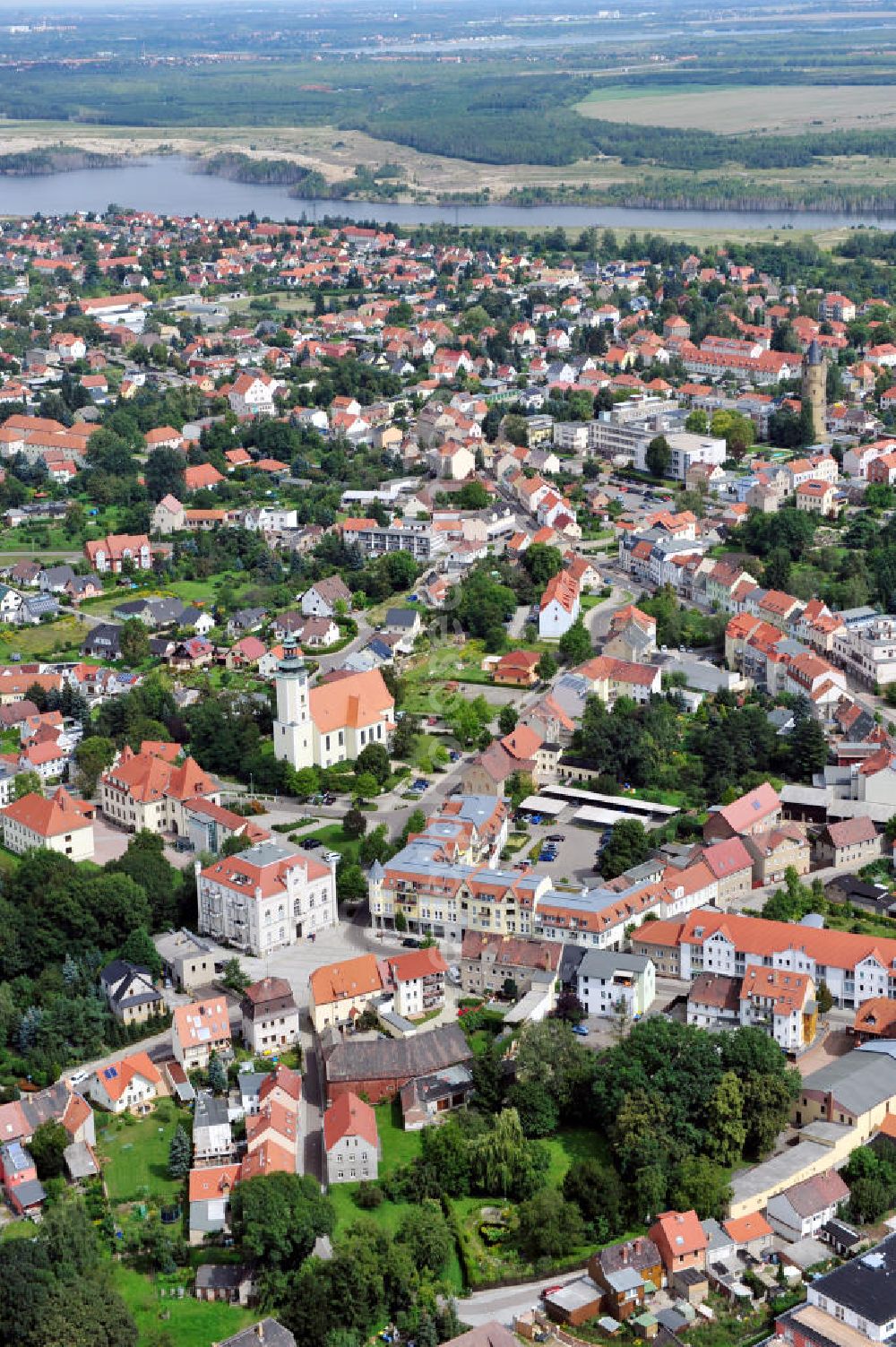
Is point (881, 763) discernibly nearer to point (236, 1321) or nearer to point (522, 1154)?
point (522, 1154)

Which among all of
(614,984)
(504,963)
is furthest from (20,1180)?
(614,984)

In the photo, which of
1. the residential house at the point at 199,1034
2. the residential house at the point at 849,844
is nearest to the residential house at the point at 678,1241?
the residential house at the point at 199,1034

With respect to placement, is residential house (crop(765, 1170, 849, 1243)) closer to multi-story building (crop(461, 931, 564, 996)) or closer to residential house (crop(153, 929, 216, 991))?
multi-story building (crop(461, 931, 564, 996))

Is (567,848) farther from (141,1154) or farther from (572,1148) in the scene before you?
(141,1154)

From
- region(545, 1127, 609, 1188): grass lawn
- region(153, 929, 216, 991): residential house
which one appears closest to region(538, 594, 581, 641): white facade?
region(153, 929, 216, 991): residential house

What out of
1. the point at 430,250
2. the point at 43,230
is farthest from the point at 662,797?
the point at 43,230

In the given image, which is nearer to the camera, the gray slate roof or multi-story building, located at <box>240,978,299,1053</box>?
the gray slate roof
